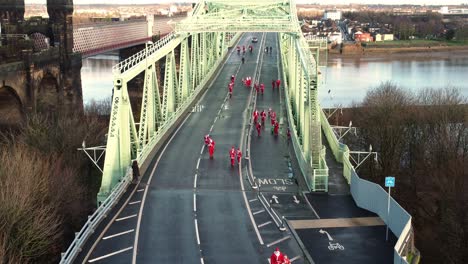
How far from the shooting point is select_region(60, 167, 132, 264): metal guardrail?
18891mm

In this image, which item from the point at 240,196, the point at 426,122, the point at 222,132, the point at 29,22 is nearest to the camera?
the point at 240,196

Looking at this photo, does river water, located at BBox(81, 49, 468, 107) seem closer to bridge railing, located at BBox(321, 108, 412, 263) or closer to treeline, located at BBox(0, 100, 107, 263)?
treeline, located at BBox(0, 100, 107, 263)

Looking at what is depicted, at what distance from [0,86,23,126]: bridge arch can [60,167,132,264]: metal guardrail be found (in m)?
24.4

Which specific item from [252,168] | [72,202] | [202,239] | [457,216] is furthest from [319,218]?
[72,202]

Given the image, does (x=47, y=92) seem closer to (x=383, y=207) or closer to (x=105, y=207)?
(x=105, y=207)

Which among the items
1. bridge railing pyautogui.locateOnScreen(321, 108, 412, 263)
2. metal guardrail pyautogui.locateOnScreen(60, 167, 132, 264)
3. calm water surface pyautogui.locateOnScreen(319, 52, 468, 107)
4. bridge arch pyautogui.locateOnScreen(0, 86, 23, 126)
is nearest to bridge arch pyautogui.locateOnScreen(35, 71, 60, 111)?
bridge arch pyautogui.locateOnScreen(0, 86, 23, 126)

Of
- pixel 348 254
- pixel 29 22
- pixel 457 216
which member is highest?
pixel 29 22

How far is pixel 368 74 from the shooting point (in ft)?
372

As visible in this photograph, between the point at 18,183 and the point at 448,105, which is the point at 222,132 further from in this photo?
the point at 448,105

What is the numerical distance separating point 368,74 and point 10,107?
77932 millimetres

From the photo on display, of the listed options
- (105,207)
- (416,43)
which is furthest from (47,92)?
(416,43)

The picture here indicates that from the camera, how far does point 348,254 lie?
19859 mm

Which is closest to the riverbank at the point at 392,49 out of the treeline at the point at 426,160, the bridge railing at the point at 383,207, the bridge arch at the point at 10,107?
the treeline at the point at 426,160

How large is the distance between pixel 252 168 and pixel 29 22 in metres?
41.1
